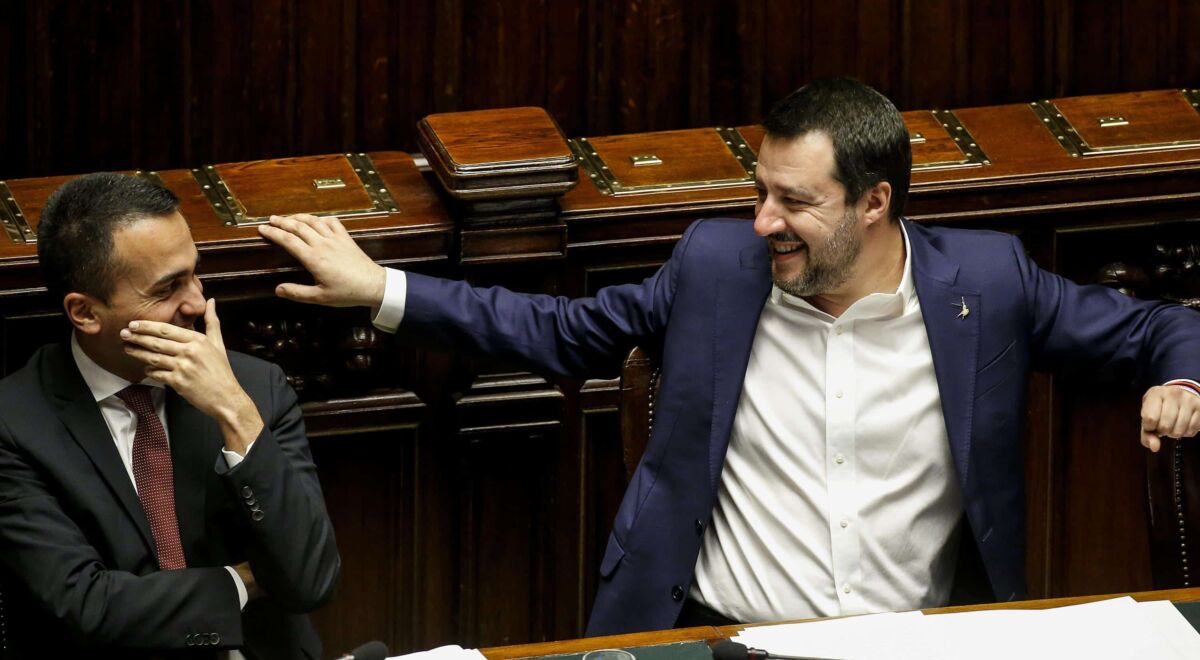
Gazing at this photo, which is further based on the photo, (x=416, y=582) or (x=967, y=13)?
(x=967, y=13)

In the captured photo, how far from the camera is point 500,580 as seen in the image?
381 centimetres

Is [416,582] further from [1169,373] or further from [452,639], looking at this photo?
[1169,373]

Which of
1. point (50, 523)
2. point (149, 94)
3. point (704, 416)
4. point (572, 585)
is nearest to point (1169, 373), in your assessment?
point (704, 416)

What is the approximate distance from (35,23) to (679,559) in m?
1.73

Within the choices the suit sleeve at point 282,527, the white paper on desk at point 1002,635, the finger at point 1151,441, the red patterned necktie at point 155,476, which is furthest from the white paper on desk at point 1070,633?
the red patterned necktie at point 155,476

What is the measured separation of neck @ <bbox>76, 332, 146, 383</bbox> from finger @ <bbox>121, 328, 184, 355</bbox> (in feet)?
0.35

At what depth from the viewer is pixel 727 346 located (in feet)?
10.4

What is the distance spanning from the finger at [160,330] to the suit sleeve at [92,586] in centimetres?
25

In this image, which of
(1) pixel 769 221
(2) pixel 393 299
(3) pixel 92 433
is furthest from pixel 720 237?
(3) pixel 92 433

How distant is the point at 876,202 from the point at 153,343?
4.01 feet

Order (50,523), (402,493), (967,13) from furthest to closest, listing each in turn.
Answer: (967,13) < (402,493) < (50,523)

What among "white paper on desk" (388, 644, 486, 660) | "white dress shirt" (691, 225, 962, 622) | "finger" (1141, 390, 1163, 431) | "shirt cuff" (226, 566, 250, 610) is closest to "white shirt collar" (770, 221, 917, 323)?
"white dress shirt" (691, 225, 962, 622)

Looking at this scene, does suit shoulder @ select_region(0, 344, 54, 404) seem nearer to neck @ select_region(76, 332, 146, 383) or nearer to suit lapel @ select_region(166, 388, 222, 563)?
neck @ select_region(76, 332, 146, 383)

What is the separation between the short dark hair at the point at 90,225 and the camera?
2.85m
